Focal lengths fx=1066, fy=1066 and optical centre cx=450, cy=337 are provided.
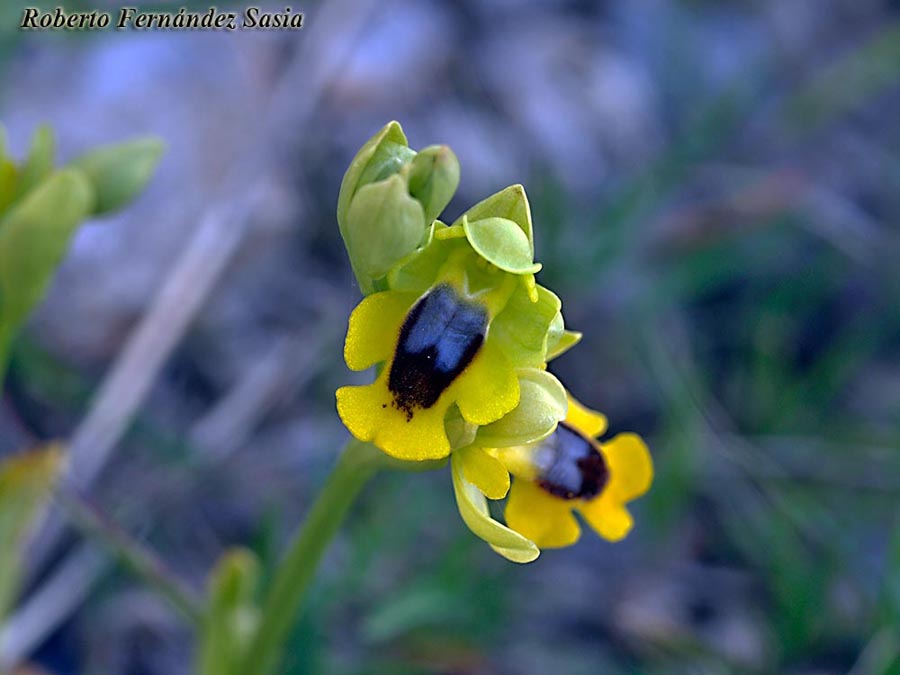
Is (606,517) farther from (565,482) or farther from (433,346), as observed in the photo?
(433,346)

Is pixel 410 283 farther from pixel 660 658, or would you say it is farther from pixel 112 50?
pixel 112 50

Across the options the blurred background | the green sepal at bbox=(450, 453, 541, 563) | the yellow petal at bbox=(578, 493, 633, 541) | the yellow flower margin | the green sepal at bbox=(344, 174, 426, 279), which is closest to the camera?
the green sepal at bbox=(344, 174, 426, 279)

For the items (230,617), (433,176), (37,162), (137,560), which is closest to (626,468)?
(433,176)

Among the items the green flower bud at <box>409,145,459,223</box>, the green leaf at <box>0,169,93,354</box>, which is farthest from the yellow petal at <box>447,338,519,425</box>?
the green leaf at <box>0,169,93,354</box>

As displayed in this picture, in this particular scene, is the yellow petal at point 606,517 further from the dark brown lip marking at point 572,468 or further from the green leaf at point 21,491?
the green leaf at point 21,491

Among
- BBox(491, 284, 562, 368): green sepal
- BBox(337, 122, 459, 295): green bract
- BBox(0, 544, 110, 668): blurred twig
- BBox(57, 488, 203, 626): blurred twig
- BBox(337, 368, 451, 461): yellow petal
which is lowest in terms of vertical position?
BBox(0, 544, 110, 668): blurred twig

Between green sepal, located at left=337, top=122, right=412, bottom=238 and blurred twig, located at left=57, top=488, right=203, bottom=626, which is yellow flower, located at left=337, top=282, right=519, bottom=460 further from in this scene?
blurred twig, located at left=57, top=488, right=203, bottom=626

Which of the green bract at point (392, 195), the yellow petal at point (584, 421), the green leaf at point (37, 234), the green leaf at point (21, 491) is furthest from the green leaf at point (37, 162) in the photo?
the yellow petal at point (584, 421)
